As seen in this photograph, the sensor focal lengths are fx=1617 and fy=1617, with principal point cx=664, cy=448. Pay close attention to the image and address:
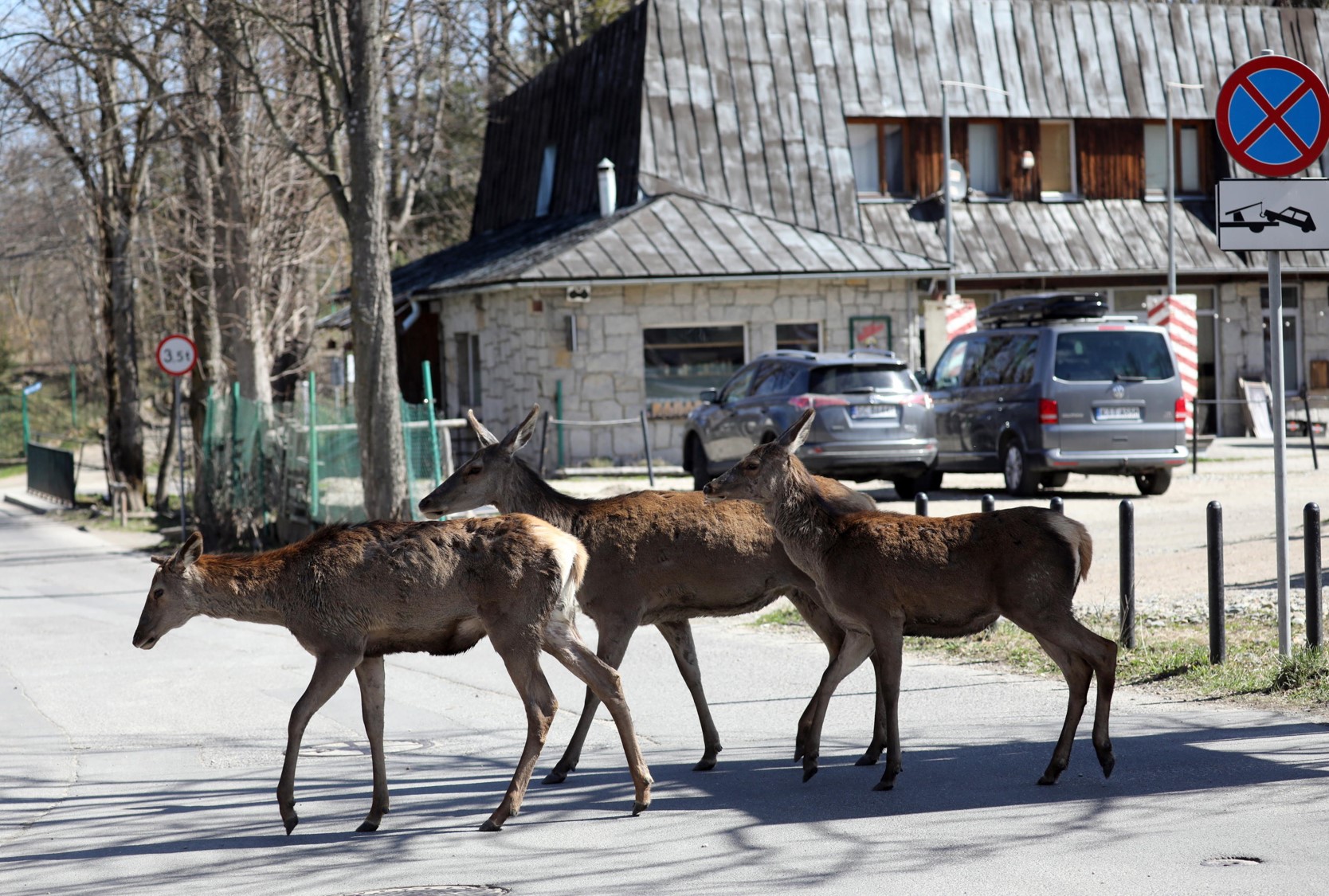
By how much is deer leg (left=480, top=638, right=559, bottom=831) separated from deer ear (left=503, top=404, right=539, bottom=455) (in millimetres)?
1613

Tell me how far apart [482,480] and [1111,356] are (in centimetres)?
1370

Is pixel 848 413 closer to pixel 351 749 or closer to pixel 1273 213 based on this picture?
pixel 1273 213

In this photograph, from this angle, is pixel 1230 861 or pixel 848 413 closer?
pixel 1230 861

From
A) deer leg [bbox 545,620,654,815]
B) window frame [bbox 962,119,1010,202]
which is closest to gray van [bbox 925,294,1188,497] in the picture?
window frame [bbox 962,119,1010,202]

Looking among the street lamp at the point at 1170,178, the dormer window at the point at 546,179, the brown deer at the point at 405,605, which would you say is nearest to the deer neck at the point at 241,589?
the brown deer at the point at 405,605

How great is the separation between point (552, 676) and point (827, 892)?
544cm

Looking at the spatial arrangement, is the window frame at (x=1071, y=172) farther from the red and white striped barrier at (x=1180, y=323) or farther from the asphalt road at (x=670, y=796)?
the asphalt road at (x=670, y=796)

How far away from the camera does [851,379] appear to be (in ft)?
68.7

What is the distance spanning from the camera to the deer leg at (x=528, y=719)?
22.9 ft

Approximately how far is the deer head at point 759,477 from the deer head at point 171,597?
2.49 meters

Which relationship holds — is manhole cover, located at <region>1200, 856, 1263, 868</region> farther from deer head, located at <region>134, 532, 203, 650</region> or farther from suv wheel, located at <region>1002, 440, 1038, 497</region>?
suv wheel, located at <region>1002, 440, 1038, 497</region>

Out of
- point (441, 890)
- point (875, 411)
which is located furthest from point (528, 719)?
point (875, 411)

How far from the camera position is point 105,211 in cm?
3161

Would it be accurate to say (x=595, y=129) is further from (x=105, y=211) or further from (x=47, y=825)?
(x=47, y=825)
